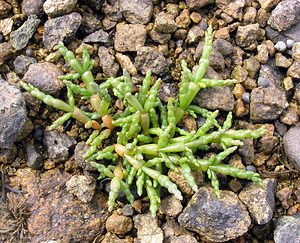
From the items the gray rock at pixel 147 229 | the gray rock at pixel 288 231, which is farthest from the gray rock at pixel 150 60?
the gray rock at pixel 288 231

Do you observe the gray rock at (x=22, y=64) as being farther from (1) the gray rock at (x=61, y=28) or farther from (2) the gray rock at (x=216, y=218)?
(2) the gray rock at (x=216, y=218)

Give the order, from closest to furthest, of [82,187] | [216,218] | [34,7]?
[216,218] < [82,187] < [34,7]

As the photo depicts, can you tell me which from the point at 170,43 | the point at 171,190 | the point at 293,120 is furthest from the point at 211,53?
the point at 171,190

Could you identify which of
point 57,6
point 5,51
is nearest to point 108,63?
point 57,6

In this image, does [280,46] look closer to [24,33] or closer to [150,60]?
[150,60]

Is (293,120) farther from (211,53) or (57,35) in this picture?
(57,35)

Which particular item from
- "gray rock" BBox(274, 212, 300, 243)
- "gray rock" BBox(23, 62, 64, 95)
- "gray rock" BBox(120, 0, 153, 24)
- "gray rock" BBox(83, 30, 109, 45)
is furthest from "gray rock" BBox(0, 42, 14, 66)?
"gray rock" BBox(274, 212, 300, 243)

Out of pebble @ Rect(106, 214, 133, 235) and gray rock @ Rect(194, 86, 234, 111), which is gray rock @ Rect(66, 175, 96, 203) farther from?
gray rock @ Rect(194, 86, 234, 111)
